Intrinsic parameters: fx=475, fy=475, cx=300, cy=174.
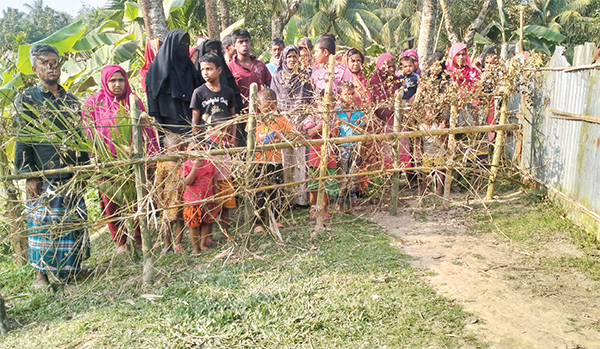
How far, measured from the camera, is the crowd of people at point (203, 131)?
3.96 metres

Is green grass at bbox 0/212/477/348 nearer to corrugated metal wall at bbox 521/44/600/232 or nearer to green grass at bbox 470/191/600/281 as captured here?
green grass at bbox 470/191/600/281

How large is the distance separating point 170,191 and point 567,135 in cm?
387

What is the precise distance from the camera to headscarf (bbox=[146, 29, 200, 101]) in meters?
4.71

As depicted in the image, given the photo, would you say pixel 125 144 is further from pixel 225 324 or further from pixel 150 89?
pixel 225 324

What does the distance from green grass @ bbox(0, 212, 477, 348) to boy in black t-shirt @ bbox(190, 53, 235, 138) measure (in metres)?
1.30

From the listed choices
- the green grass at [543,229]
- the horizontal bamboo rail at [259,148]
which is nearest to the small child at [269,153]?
the horizontal bamboo rail at [259,148]

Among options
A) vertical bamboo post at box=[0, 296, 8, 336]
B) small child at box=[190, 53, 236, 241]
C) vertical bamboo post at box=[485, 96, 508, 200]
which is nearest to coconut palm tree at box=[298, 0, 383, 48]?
vertical bamboo post at box=[485, 96, 508, 200]

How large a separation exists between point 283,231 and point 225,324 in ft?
5.18

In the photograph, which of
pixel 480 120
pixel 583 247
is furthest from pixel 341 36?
pixel 583 247

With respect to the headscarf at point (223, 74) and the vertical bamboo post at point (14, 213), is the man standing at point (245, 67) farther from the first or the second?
the vertical bamboo post at point (14, 213)

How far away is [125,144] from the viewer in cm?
393

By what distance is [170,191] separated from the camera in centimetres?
385

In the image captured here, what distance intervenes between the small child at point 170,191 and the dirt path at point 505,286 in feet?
6.70

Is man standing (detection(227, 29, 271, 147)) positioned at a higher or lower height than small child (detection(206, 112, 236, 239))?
higher
